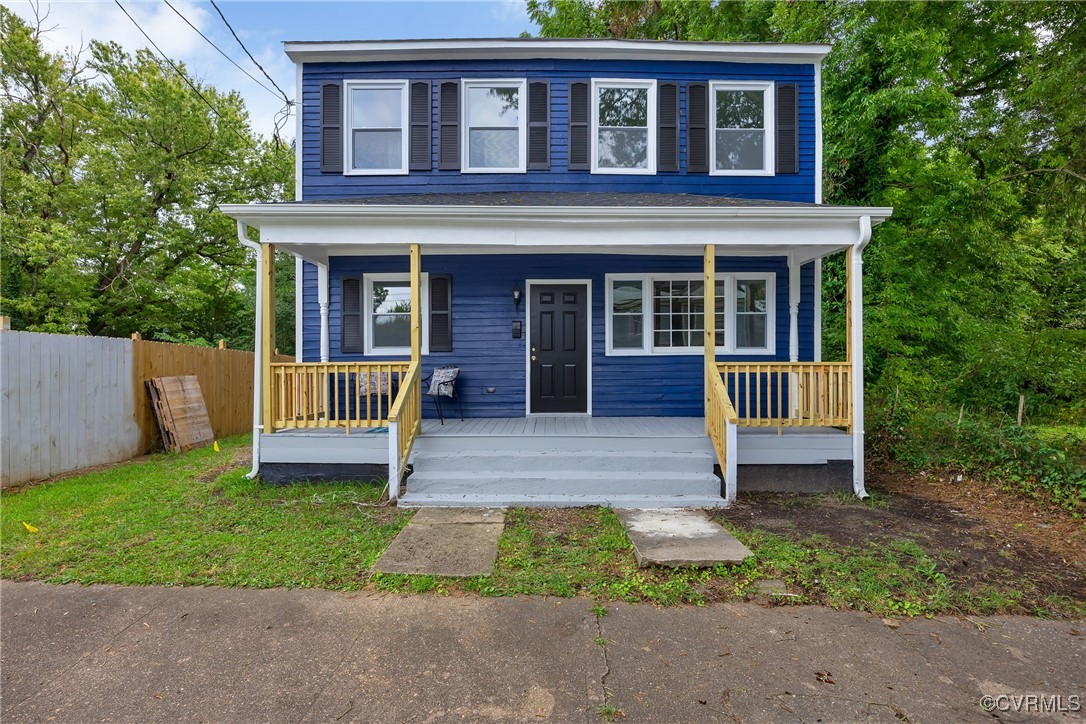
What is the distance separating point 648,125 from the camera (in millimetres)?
7387

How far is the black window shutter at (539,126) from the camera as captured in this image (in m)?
7.31

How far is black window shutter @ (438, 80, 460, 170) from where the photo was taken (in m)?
7.24

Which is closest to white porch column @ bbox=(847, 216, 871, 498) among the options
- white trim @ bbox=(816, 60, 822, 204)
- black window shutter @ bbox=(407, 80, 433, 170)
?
white trim @ bbox=(816, 60, 822, 204)

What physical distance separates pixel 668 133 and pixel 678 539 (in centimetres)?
586

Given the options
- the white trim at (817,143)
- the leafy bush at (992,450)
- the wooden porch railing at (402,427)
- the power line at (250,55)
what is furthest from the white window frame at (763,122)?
the power line at (250,55)

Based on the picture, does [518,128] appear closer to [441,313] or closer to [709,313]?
[441,313]

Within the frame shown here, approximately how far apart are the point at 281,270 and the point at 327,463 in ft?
41.5

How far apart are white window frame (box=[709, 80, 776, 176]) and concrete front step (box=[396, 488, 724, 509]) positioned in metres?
4.88

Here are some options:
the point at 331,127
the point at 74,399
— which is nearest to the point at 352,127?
the point at 331,127

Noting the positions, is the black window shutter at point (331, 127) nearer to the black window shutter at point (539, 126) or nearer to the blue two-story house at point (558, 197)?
the blue two-story house at point (558, 197)

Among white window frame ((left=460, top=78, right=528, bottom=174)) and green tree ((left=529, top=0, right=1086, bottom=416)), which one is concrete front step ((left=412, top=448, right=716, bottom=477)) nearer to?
white window frame ((left=460, top=78, right=528, bottom=174))

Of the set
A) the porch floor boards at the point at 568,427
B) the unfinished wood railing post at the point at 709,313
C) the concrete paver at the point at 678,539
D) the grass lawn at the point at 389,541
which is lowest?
the grass lawn at the point at 389,541

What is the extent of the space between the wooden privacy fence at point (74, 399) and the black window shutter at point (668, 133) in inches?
308

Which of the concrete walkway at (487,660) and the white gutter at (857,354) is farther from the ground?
the white gutter at (857,354)
